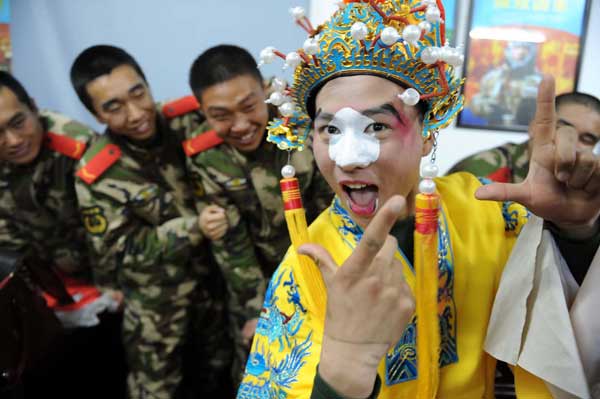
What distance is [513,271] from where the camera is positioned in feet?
2.83

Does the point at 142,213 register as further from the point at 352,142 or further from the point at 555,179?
the point at 555,179

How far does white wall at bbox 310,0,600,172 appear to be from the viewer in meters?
2.08

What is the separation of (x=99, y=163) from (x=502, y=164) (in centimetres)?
150

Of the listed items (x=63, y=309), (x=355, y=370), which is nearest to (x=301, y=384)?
(x=355, y=370)

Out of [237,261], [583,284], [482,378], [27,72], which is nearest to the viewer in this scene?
[583,284]

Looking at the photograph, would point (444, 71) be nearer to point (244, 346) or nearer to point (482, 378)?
point (482, 378)

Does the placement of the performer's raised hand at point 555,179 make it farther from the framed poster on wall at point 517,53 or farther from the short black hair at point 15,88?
the short black hair at point 15,88

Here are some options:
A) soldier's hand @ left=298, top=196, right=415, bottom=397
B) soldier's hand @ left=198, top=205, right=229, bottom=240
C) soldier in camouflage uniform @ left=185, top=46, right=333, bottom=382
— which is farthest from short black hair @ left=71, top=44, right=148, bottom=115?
soldier's hand @ left=298, top=196, right=415, bottom=397

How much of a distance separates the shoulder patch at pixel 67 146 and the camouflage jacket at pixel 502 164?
152 centimetres

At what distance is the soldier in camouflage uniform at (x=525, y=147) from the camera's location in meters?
1.57

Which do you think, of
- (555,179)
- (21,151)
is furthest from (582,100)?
(21,151)

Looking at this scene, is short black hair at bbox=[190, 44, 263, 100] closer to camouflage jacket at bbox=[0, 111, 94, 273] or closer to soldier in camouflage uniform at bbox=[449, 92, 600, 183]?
camouflage jacket at bbox=[0, 111, 94, 273]

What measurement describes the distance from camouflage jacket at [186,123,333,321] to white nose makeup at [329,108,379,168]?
0.91m

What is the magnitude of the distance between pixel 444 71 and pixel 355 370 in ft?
1.69
